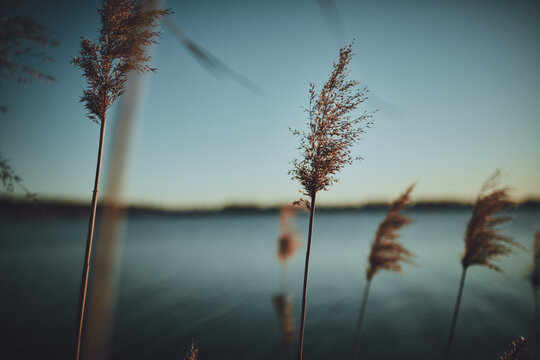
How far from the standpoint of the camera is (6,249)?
115 feet

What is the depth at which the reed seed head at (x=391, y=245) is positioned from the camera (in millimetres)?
5125

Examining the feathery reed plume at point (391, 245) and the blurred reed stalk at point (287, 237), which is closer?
the feathery reed plume at point (391, 245)

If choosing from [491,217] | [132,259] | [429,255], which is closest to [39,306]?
[132,259]

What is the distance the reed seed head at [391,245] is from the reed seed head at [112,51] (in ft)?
17.9

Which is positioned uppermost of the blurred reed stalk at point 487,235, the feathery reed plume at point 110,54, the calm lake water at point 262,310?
the feathery reed plume at point 110,54

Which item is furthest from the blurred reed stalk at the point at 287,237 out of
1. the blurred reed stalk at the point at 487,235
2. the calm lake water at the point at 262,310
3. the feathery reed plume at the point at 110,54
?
the feathery reed plume at the point at 110,54

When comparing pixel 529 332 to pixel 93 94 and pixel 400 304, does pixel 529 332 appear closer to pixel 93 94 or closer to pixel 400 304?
pixel 400 304

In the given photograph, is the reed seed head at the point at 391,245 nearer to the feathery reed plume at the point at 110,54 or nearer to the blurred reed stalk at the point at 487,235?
the blurred reed stalk at the point at 487,235

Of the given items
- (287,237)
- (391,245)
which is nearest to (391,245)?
(391,245)

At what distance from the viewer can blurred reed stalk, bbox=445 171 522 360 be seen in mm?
4324

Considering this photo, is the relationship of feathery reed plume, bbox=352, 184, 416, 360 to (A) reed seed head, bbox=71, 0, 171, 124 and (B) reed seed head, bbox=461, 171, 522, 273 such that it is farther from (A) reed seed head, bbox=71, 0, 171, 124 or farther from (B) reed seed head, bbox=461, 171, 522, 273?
(A) reed seed head, bbox=71, 0, 171, 124

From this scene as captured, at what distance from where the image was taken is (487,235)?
441 cm

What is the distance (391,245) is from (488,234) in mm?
1766

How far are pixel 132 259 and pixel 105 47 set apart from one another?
118 ft
